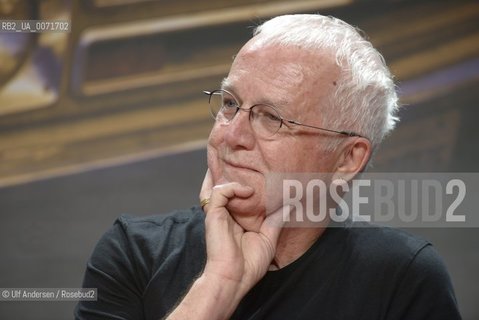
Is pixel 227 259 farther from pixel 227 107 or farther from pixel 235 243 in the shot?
pixel 227 107

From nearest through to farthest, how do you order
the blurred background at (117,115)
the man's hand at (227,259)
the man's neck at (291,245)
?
the man's hand at (227,259), the man's neck at (291,245), the blurred background at (117,115)

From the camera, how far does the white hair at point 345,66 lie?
1560 mm

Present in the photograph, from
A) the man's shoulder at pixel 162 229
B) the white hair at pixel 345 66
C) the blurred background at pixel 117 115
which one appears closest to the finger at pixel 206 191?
the man's shoulder at pixel 162 229

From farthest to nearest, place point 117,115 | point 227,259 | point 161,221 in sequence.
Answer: point 117,115 → point 161,221 → point 227,259

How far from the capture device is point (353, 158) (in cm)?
167

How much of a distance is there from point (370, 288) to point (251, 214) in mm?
329

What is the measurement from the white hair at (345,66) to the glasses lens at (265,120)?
0.11 metres

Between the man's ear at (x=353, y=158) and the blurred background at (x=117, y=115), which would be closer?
the man's ear at (x=353, y=158)

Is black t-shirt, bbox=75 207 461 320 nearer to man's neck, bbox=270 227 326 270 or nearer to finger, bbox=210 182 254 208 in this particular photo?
man's neck, bbox=270 227 326 270

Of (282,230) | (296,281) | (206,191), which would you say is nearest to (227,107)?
(206,191)

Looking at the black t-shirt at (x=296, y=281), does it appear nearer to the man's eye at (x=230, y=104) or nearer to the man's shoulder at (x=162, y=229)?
the man's shoulder at (x=162, y=229)

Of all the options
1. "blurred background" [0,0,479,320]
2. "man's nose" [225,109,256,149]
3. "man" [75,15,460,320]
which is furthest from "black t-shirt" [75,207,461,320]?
"blurred background" [0,0,479,320]

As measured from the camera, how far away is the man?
1528mm

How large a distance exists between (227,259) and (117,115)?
1.15 m
